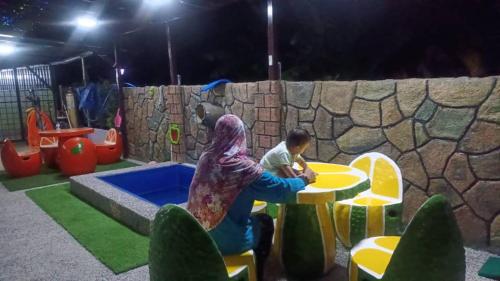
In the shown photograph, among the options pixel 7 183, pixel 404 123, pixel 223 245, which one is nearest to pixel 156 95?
pixel 7 183

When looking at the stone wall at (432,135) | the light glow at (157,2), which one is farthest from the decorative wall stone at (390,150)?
the light glow at (157,2)

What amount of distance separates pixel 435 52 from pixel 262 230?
6.32 meters

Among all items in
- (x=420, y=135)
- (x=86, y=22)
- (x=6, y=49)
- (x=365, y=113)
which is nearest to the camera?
(x=420, y=135)

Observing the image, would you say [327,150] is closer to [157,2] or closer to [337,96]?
[337,96]

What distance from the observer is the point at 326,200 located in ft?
8.52

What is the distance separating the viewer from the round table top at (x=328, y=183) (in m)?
2.59

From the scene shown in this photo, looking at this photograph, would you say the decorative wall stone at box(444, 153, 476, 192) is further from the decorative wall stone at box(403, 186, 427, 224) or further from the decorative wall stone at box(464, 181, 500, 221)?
the decorative wall stone at box(403, 186, 427, 224)

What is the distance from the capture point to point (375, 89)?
420 centimetres

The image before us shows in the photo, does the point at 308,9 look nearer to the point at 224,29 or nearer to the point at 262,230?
the point at 224,29

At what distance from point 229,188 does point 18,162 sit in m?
7.37

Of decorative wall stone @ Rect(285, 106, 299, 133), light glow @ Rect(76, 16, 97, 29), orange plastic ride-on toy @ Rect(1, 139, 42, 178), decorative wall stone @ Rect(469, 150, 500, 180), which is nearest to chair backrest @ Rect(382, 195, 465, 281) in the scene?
decorative wall stone @ Rect(469, 150, 500, 180)

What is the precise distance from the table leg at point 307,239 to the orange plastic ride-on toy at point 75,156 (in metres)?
5.91

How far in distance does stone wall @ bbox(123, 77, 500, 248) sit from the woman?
404 millimetres

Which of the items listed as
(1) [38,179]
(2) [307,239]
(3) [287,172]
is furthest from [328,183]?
(1) [38,179]
